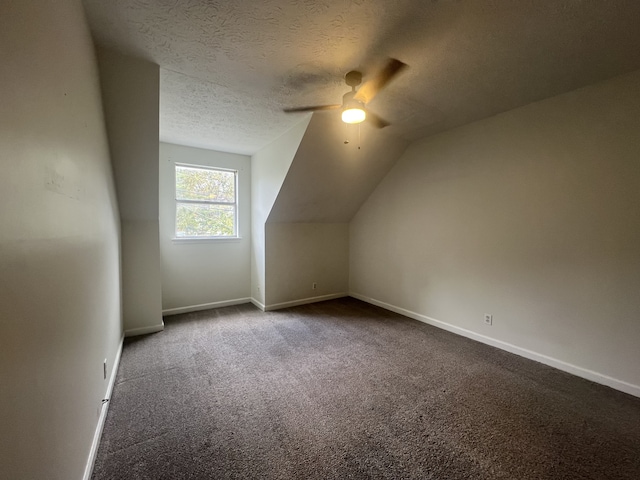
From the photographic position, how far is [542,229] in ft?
8.45

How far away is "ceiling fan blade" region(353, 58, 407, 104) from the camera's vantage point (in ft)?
6.35

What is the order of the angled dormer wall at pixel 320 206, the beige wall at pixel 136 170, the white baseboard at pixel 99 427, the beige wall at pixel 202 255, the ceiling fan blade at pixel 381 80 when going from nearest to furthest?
1. the white baseboard at pixel 99 427
2. the ceiling fan blade at pixel 381 80
3. the beige wall at pixel 136 170
4. the angled dormer wall at pixel 320 206
5. the beige wall at pixel 202 255

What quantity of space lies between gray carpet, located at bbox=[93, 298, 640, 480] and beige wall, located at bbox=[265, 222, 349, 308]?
1357 millimetres

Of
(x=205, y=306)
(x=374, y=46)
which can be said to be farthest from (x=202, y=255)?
(x=374, y=46)

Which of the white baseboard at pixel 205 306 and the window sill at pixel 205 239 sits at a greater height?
the window sill at pixel 205 239

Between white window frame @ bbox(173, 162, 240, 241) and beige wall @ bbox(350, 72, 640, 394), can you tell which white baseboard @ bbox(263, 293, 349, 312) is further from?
beige wall @ bbox(350, 72, 640, 394)

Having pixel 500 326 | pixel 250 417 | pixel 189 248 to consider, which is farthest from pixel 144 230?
pixel 500 326

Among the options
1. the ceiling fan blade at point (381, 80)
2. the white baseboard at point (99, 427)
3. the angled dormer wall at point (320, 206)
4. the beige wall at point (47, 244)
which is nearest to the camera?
the beige wall at point (47, 244)

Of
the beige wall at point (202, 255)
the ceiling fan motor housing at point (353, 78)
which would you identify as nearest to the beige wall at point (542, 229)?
the ceiling fan motor housing at point (353, 78)

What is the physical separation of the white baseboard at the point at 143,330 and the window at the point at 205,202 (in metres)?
1.32

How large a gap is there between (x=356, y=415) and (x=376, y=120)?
258cm

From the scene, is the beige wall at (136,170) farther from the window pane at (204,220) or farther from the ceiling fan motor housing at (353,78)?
the ceiling fan motor housing at (353,78)

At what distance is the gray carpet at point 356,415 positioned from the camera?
1514mm

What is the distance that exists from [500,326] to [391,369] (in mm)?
1385
